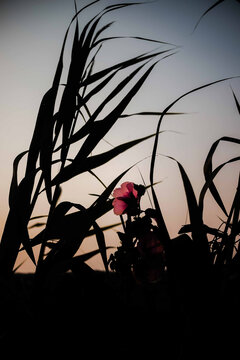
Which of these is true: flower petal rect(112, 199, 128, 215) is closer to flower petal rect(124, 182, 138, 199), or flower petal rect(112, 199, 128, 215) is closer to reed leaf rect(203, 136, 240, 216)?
flower petal rect(124, 182, 138, 199)

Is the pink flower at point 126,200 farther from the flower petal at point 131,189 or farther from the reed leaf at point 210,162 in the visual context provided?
the reed leaf at point 210,162

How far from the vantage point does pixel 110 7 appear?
0.57 metres

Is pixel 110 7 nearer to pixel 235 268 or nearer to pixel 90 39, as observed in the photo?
pixel 90 39

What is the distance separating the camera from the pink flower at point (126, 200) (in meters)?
0.48

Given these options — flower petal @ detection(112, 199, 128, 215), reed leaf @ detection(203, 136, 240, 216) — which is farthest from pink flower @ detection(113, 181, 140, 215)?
reed leaf @ detection(203, 136, 240, 216)

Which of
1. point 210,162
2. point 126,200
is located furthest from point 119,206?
point 210,162

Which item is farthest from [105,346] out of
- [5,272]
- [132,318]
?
[5,272]

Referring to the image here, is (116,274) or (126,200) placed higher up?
(126,200)

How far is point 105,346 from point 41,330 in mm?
94

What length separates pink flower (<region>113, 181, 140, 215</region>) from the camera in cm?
48

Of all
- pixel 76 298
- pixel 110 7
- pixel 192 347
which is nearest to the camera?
pixel 192 347

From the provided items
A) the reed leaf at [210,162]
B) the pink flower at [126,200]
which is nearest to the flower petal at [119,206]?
the pink flower at [126,200]

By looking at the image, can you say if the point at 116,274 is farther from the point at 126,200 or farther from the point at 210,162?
the point at 210,162

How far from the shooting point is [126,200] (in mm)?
480
